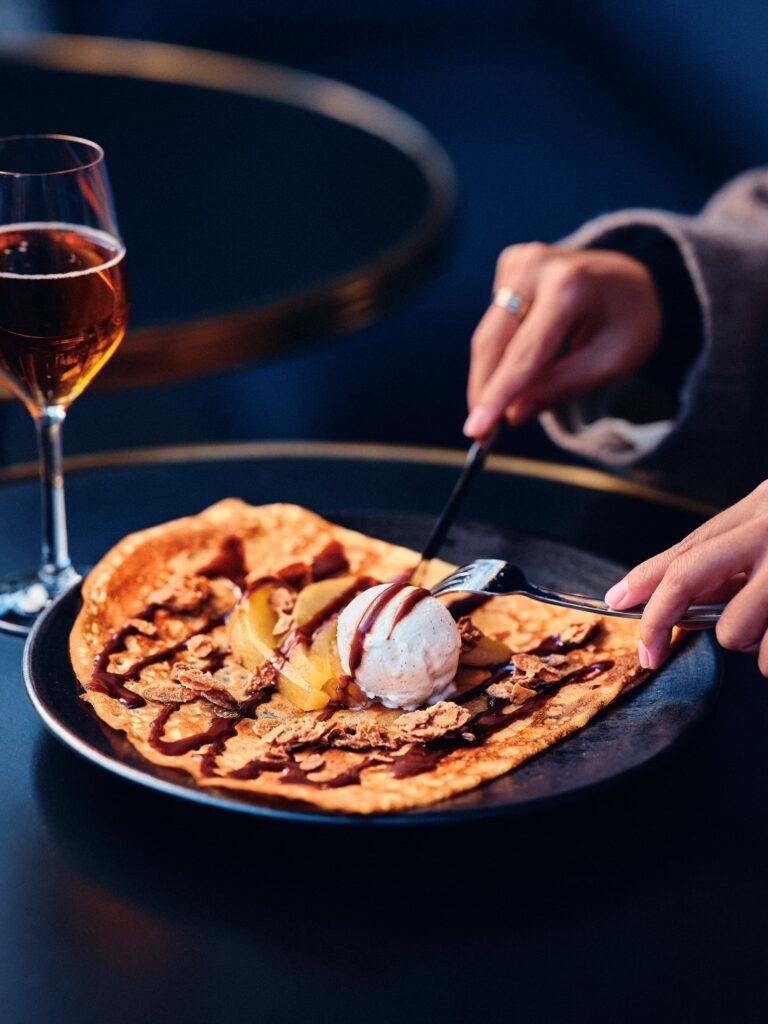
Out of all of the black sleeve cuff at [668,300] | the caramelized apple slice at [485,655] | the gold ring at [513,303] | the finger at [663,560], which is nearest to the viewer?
the finger at [663,560]

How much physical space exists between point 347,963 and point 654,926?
8.6 inches

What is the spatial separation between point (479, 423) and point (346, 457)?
26 cm

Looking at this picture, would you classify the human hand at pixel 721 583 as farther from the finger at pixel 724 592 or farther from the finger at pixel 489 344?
the finger at pixel 489 344

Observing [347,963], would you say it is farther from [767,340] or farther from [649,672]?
[767,340]

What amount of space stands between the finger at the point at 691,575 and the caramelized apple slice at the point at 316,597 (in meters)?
0.32

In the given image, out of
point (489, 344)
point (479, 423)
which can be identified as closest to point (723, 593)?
point (479, 423)

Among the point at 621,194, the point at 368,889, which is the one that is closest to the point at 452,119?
the point at 621,194

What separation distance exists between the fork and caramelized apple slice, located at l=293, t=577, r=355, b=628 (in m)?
0.09

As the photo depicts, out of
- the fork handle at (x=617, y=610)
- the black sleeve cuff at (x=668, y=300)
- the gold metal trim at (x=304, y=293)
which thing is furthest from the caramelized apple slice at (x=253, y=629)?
the black sleeve cuff at (x=668, y=300)

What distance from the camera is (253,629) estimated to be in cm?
122

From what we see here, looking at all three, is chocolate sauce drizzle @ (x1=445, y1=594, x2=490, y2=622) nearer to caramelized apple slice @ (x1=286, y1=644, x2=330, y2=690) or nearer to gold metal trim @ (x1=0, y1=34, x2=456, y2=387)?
caramelized apple slice @ (x1=286, y1=644, x2=330, y2=690)

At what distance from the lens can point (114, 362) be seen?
5.92ft

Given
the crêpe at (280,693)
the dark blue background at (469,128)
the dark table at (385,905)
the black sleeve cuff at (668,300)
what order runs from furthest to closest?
1. the dark blue background at (469,128)
2. the black sleeve cuff at (668,300)
3. the crêpe at (280,693)
4. the dark table at (385,905)

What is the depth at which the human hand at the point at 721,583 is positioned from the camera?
106 centimetres
